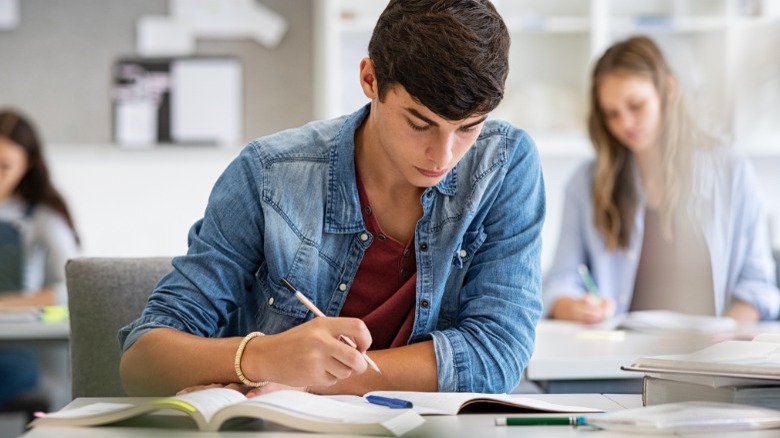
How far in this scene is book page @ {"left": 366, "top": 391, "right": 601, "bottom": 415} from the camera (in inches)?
43.3

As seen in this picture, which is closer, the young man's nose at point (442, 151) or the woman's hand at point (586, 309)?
the young man's nose at point (442, 151)

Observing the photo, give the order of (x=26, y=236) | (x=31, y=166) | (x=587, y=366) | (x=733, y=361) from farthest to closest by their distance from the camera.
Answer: (x=31, y=166) → (x=26, y=236) → (x=587, y=366) → (x=733, y=361)

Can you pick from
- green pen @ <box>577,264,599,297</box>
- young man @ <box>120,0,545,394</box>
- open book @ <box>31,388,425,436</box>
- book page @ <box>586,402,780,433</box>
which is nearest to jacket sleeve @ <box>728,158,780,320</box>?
green pen @ <box>577,264,599,297</box>

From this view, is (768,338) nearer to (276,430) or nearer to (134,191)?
(276,430)

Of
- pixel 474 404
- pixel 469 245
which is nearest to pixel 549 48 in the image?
pixel 469 245

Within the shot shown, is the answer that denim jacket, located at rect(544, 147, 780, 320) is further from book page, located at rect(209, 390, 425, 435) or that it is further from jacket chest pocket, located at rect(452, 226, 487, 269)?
book page, located at rect(209, 390, 425, 435)

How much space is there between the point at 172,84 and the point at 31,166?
2.46ft

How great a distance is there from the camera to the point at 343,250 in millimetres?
1419

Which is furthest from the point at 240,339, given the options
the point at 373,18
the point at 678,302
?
the point at 373,18

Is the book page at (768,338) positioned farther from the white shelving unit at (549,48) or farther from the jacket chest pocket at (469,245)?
the white shelving unit at (549,48)

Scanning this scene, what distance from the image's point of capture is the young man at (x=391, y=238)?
122 centimetres

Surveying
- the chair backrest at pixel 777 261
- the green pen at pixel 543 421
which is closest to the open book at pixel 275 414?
the green pen at pixel 543 421

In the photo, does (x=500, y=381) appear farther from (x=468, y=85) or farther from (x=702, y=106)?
(x=702, y=106)

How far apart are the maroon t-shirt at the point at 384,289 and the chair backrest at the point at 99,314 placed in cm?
34
